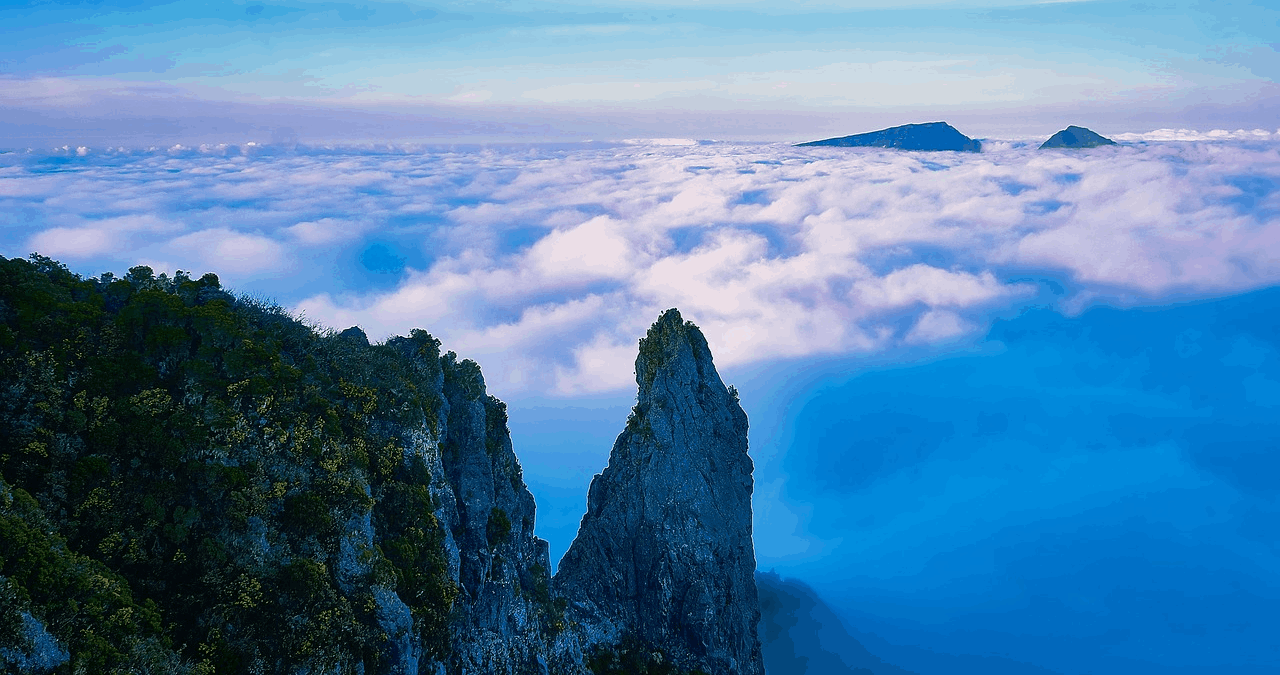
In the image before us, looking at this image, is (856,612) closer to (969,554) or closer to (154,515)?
(969,554)

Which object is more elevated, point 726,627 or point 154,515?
point 154,515

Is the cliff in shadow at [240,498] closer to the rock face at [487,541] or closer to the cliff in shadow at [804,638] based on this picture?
the rock face at [487,541]

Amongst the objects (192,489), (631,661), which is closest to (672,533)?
(631,661)

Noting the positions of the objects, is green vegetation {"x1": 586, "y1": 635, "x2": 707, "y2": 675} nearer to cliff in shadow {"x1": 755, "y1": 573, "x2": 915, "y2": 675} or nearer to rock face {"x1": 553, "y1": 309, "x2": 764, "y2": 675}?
rock face {"x1": 553, "y1": 309, "x2": 764, "y2": 675}

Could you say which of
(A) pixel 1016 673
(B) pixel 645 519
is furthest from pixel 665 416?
(A) pixel 1016 673

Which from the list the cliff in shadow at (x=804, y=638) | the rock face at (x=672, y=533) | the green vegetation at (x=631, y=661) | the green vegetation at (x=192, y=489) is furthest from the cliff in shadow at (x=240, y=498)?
the cliff in shadow at (x=804, y=638)

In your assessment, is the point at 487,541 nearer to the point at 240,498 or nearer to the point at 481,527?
the point at 481,527
